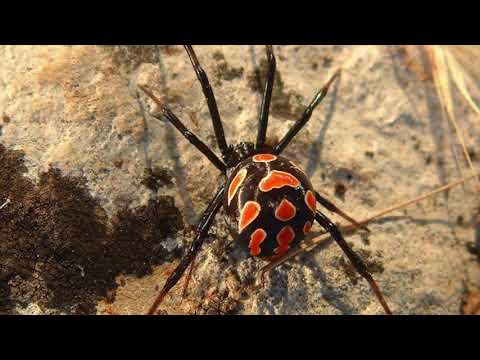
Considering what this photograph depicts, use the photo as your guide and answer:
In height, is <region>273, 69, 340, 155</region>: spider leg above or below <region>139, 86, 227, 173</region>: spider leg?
above

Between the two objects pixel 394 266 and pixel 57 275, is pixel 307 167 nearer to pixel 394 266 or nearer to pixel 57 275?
pixel 394 266

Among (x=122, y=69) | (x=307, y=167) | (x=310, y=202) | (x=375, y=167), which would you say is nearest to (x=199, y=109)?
(x=122, y=69)

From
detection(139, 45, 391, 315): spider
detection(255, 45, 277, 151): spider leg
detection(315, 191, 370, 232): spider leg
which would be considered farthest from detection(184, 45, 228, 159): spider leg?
detection(315, 191, 370, 232): spider leg

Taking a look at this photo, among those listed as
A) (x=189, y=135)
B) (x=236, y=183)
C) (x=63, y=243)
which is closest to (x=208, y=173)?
(x=189, y=135)

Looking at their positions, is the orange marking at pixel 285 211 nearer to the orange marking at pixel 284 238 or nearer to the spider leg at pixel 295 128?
the orange marking at pixel 284 238

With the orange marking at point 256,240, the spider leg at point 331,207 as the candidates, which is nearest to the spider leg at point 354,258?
the spider leg at point 331,207

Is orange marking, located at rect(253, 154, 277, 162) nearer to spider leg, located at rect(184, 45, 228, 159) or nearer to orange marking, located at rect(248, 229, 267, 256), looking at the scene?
spider leg, located at rect(184, 45, 228, 159)
